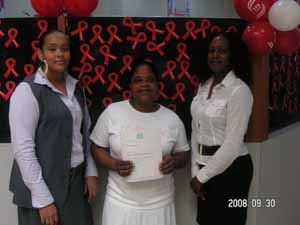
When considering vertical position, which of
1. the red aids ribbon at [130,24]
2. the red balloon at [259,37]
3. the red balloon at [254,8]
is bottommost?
the red balloon at [259,37]

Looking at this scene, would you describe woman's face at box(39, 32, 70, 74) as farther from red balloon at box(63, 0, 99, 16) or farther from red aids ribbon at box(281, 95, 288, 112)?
red aids ribbon at box(281, 95, 288, 112)

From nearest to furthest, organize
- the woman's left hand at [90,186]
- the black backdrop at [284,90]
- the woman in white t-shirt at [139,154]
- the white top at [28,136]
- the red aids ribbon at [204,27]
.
Result: the white top at [28,136] → the woman in white t-shirt at [139,154] → the woman's left hand at [90,186] → the red aids ribbon at [204,27] → the black backdrop at [284,90]

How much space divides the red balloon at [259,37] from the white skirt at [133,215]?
3.21 feet

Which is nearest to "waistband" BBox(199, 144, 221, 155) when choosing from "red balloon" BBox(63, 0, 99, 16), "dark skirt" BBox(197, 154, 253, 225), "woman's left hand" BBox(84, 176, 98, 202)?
"dark skirt" BBox(197, 154, 253, 225)

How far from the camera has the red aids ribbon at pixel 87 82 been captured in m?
2.20

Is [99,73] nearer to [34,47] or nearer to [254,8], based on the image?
[34,47]

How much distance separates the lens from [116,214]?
1.88m

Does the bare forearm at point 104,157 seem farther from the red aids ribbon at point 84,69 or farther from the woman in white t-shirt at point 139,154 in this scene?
the red aids ribbon at point 84,69

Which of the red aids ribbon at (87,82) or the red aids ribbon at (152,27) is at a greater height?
the red aids ribbon at (152,27)

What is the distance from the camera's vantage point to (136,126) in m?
1.86

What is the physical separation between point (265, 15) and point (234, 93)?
0.56m

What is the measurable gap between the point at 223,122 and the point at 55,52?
34.5 inches

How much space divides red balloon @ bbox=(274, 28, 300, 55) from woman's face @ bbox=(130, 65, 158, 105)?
2.76ft

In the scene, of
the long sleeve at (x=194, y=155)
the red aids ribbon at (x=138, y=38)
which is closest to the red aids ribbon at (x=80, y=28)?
the red aids ribbon at (x=138, y=38)
